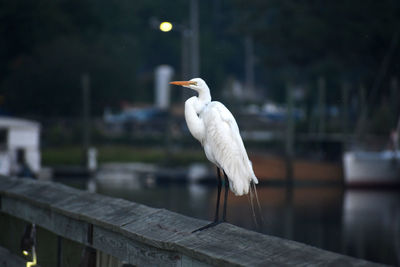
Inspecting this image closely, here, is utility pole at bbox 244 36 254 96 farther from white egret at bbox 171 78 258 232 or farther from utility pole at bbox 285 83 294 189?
white egret at bbox 171 78 258 232

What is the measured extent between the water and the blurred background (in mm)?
57

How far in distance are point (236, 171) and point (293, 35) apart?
37.0 meters

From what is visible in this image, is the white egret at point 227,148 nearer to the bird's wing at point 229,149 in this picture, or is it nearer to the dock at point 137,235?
the bird's wing at point 229,149

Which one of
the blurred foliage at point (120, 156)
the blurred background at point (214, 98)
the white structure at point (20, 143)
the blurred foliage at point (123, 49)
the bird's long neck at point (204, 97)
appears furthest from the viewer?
the blurred foliage at point (123, 49)

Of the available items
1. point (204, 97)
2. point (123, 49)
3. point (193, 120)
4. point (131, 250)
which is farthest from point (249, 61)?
point (131, 250)

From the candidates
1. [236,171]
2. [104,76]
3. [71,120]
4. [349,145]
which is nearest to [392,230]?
[349,145]

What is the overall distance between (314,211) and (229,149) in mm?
15416

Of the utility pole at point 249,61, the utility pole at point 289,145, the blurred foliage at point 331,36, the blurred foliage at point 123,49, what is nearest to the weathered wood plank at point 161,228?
the utility pole at point 289,145

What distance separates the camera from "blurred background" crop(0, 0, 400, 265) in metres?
21.0

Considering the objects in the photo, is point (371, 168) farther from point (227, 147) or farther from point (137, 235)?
point (137, 235)

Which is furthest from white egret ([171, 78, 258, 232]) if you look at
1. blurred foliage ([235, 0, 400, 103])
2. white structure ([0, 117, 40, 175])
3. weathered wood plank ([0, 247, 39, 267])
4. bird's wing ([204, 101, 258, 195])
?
blurred foliage ([235, 0, 400, 103])

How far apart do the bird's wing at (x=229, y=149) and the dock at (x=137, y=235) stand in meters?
1.07

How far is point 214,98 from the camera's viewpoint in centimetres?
4341

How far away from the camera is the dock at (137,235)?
9.19 feet
